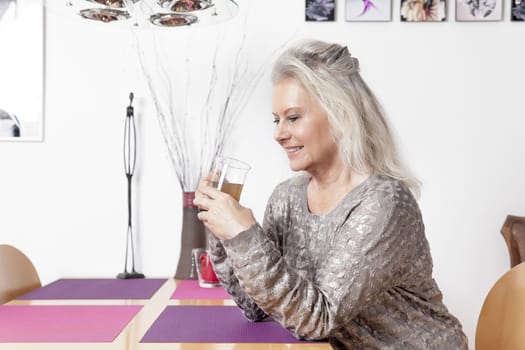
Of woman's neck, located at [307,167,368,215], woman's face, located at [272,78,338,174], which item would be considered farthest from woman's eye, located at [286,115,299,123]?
woman's neck, located at [307,167,368,215]

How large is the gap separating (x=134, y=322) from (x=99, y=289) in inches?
21.9

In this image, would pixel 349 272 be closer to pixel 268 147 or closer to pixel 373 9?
pixel 268 147

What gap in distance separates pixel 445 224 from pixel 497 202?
22 cm

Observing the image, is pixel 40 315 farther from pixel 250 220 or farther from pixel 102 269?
pixel 102 269

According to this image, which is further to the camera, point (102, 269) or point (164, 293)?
point (102, 269)

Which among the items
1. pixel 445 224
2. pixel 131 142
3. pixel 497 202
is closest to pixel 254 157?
pixel 131 142

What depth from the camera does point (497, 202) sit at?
2.21 metres

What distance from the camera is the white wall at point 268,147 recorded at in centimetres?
219

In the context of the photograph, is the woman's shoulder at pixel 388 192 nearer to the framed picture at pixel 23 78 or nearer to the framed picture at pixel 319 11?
A: the framed picture at pixel 319 11

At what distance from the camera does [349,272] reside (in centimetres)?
106

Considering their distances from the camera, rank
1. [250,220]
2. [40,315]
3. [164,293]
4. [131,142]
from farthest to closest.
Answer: [131,142], [164,293], [40,315], [250,220]

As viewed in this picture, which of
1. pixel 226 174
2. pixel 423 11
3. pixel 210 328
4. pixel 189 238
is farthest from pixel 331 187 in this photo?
pixel 423 11

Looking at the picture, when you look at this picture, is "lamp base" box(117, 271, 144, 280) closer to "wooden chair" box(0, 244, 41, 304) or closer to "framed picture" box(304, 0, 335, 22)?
"wooden chair" box(0, 244, 41, 304)

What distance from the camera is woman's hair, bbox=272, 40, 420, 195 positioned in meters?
1.26
